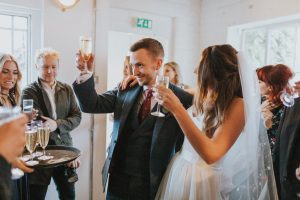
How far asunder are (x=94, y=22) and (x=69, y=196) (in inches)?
69.5

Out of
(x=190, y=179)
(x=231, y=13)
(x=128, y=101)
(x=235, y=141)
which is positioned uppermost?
(x=231, y=13)

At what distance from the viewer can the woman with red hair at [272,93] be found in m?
1.96

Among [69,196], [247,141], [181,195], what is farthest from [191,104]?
[69,196]

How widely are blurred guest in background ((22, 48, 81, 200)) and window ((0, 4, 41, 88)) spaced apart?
0.58 meters

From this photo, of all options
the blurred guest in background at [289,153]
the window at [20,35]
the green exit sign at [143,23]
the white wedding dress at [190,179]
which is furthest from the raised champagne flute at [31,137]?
the green exit sign at [143,23]

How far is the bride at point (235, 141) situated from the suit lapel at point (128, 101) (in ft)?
1.24

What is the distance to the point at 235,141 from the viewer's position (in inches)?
49.5

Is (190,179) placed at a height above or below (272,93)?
below

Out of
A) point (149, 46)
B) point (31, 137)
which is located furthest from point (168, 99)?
point (31, 137)

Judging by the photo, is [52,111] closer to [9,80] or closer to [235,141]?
[9,80]

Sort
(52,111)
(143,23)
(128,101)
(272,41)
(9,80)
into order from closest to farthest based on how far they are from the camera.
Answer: (128,101)
(9,80)
(52,111)
(272,41)
(143,23)

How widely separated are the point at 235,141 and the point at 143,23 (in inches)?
94.7

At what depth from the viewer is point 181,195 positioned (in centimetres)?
137

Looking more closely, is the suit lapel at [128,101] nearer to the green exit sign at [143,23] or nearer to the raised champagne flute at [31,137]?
the raised champagne flute at [31,137]
